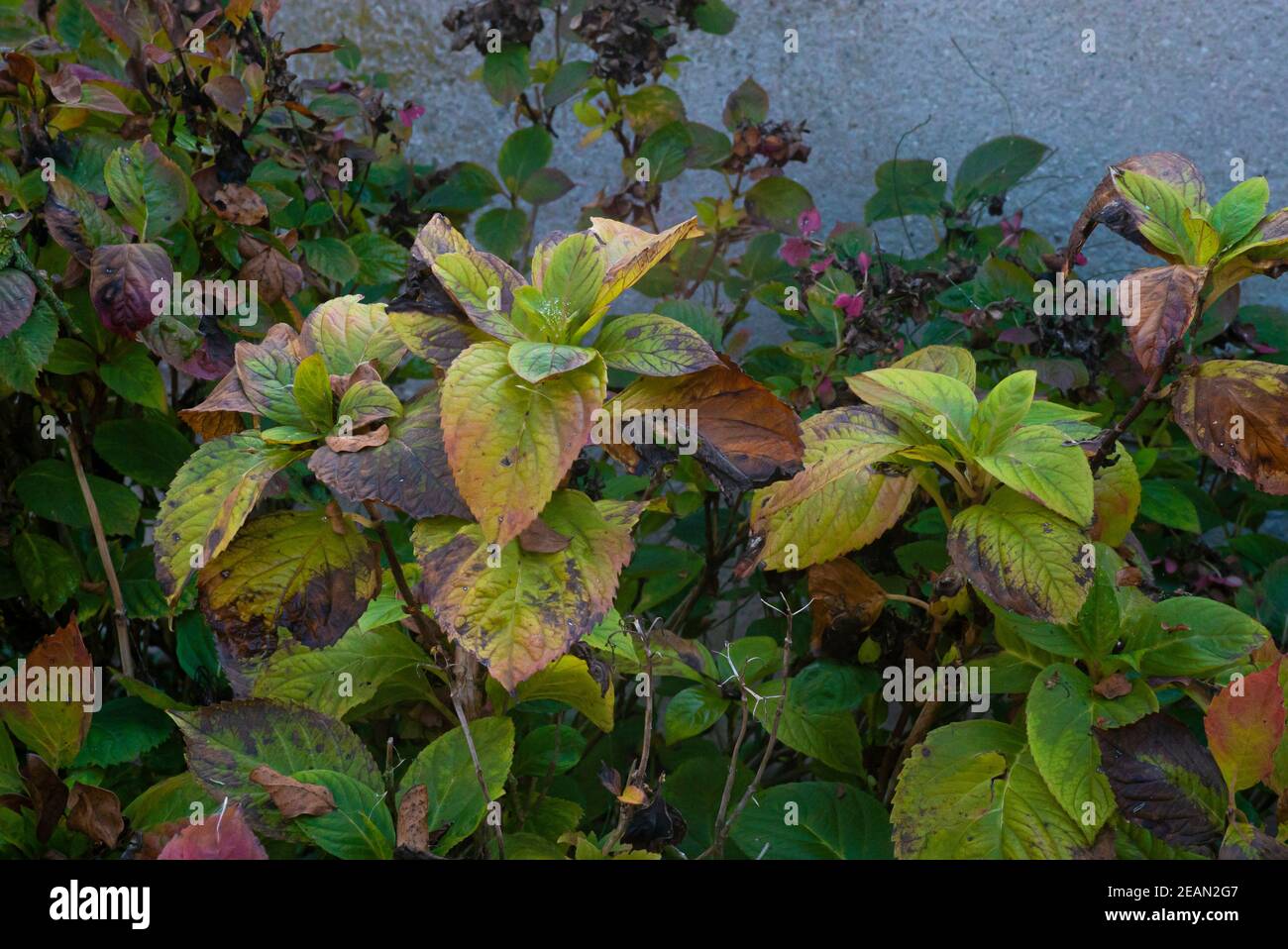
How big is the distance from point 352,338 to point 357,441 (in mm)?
181

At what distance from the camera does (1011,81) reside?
220 cm

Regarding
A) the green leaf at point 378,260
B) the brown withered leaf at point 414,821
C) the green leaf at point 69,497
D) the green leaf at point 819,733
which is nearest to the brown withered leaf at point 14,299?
the green leaf at point 69,497

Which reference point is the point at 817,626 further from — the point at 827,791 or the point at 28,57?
the point at 28,57

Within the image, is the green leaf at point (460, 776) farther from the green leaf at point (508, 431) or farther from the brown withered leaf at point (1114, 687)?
the brown withered leaf at point (1114, 687)

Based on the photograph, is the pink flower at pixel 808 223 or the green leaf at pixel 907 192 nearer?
the pink flower at pixel 808 223

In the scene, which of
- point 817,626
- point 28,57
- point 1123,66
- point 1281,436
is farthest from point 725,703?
point 1123,66

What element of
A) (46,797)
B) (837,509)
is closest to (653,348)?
(837,509)

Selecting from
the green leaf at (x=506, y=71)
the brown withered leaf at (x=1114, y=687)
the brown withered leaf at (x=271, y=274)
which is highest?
the green leaf at (x=506, y=71)

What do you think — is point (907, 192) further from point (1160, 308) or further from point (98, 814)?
point (98, 814)

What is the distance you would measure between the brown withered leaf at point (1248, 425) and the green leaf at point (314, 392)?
766 millimetres

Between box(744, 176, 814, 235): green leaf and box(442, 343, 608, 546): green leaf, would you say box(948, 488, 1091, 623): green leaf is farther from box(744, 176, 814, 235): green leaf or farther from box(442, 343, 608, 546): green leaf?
box(744, 176, 814, 235): green leaf

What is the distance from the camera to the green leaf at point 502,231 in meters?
1.94

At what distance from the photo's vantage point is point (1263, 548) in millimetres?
1688

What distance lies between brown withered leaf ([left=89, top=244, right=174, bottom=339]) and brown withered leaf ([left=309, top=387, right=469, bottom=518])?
0.44m
